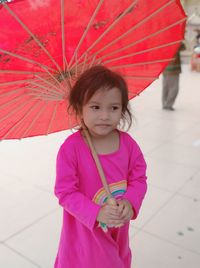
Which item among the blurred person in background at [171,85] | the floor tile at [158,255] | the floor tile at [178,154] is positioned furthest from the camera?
the blurred person in background at [171,85]

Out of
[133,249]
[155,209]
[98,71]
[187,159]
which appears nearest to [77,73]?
[98,71]

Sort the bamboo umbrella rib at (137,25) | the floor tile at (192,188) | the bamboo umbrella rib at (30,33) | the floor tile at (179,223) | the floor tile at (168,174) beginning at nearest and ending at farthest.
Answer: the bamboo umbrella rib at (30,33) < the bamboo umbrella rib at (137,25) < the floor tile at (179,223) < the floor tile at (192,188) < the floor tile at (168,174)

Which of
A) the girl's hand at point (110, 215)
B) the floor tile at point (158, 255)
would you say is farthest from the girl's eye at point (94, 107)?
the floor tile at point (158, 255)

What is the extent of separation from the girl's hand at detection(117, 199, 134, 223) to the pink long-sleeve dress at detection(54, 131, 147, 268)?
2cm

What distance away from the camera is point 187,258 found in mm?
1573

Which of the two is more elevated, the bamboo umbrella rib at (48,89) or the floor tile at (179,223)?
the bamboo umbrella rib at (48,89)

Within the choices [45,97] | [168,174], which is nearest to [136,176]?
[45,97]

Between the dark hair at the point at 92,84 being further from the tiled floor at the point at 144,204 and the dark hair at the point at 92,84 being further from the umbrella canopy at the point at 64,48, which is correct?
the tiled floor at the point at 144,204

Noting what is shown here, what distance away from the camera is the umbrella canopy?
85 cm

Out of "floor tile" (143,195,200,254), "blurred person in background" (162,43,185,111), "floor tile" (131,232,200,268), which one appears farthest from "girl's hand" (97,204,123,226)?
"blurred person in background" (162,43,185,111)

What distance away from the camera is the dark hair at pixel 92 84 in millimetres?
917

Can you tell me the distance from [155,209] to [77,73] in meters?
1.20

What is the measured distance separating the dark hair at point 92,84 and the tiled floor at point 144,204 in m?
0.91

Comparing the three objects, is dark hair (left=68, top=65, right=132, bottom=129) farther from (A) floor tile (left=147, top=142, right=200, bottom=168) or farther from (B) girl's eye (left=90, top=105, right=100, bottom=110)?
(A) floor tile (left=147, top=142, right=200, bottom=168)
